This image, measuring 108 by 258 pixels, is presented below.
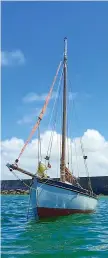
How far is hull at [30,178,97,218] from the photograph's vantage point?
70.9 feet

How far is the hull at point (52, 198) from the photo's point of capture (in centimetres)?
2162

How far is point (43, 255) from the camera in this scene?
1148 cm

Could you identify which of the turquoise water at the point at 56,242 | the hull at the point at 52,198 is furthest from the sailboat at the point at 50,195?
the turquoise water at the point at 56,242

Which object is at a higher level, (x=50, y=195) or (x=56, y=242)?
(x=50, y=195)

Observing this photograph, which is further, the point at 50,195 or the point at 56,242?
the point at 50,195

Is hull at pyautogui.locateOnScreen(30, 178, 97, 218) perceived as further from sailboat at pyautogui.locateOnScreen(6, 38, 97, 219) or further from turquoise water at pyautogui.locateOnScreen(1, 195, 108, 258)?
turquoise water at pyautogui.locateOnScreen(1, 195, 108, 258)

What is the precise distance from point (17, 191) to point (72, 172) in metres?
78.6

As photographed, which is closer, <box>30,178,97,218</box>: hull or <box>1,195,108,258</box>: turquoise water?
<box>1,195,108,258</box>: turquoise water

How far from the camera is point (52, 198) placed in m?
21.9

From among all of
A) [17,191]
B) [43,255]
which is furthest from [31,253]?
[17,191]

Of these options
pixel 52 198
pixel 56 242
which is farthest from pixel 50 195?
pixel 56 242

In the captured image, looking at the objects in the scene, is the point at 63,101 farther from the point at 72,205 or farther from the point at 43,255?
the point at 43,255

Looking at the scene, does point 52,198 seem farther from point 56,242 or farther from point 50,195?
point 56,242

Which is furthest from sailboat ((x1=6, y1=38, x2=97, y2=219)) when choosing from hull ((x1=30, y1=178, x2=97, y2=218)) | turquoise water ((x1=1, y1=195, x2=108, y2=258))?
turquoise water ((x1=1, y1=195, x2=108, y2=258))
